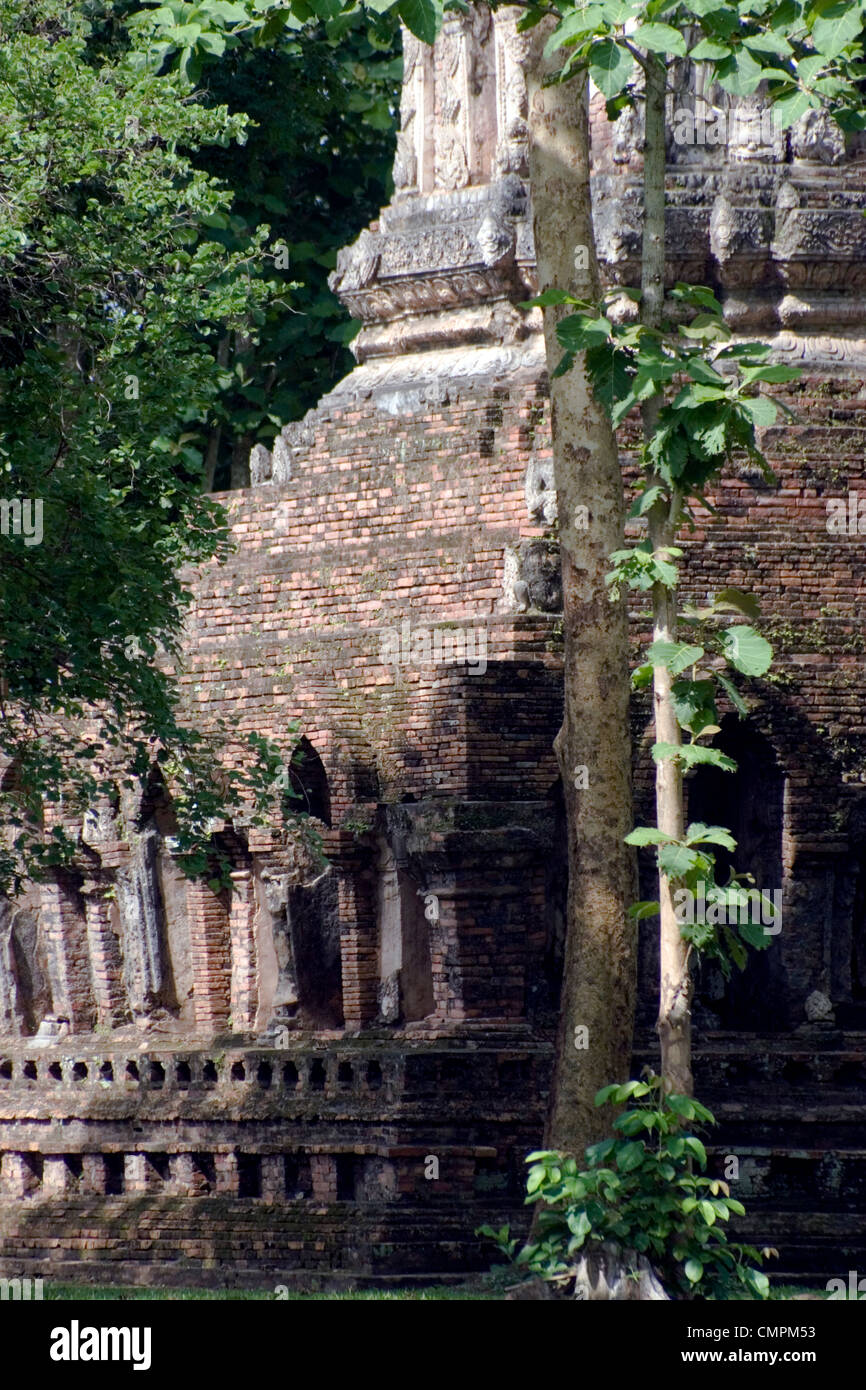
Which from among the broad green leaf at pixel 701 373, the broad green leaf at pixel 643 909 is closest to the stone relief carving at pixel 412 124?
the broad green leaf at pixel 701 373

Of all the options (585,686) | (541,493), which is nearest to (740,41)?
(585,686)

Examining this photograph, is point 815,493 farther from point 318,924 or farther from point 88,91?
point 88,91

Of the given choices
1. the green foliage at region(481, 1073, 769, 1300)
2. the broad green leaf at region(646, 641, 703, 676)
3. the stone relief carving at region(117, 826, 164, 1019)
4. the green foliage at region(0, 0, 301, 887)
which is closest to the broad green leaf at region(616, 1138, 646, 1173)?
the green foliage at region(481, 1073, 769, 1300)

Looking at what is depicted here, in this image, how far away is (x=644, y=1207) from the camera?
1128 cm

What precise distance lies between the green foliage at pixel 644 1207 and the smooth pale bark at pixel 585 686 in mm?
798

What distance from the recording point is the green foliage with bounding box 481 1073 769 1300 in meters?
11.2

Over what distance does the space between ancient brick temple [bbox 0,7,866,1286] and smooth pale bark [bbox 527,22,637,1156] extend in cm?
230

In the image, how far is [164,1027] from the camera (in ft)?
53.4

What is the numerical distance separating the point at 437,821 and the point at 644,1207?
3996 mm

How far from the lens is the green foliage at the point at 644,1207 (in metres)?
11.2

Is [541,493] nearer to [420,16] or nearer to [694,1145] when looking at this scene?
[420,16]

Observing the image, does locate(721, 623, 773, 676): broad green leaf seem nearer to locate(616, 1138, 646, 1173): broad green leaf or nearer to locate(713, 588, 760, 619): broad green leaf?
locate(713, 588, 760, 619): broad green leaf

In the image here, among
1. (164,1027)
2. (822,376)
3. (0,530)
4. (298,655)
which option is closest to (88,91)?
(0,530)

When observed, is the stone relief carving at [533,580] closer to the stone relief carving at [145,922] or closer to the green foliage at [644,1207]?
the stone relief carving at [145,922]
